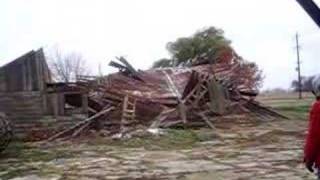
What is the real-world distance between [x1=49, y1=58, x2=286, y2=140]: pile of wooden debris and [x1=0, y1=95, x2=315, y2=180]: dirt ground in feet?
4.81

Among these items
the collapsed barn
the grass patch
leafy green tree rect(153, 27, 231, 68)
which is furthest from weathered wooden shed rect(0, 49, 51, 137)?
leafy green tree rect(153, 27, 231, 68)

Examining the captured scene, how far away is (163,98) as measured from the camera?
23.6 m

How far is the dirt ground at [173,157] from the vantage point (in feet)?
38.6

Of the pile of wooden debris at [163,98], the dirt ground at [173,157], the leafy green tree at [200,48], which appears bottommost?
the dirt ground at [173,157]

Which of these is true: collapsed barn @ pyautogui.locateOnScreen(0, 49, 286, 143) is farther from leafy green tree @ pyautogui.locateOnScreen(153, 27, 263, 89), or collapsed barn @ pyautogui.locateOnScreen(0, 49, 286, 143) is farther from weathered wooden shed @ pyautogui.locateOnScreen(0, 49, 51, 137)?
leafy green tree @ pyautogui.locateOnScreen(153, 27, 263, 89)

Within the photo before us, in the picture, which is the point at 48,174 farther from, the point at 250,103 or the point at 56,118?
the point at 250,103

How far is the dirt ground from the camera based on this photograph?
11.8 m

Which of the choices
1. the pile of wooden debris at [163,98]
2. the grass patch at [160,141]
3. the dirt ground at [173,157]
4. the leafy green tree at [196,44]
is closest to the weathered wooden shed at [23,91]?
the pile of wooden debris at [163,98]

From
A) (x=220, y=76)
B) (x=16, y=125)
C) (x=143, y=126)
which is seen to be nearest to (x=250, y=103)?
(x=220, y=76)

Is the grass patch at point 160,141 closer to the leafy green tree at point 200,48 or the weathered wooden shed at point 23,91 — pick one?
the weathered wooden shed at point 23,91

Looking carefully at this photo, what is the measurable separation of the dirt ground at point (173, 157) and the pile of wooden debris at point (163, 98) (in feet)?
4.81

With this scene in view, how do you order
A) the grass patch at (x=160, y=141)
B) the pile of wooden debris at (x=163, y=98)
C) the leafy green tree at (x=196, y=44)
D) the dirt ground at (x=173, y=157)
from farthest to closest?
the leafy green tree at (x=196, y=44) < the pile of wooden debris at (x=163, y=98) < the grass patch at (x=160, y=141) < the dirt ground at (x=173, y=157)

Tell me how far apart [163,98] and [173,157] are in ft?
30.0

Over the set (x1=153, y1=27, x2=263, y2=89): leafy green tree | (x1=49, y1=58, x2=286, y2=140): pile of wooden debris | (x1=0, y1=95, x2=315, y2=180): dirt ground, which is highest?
(x1=153, y1=27, x2=263, y2=89): leafy green tree
